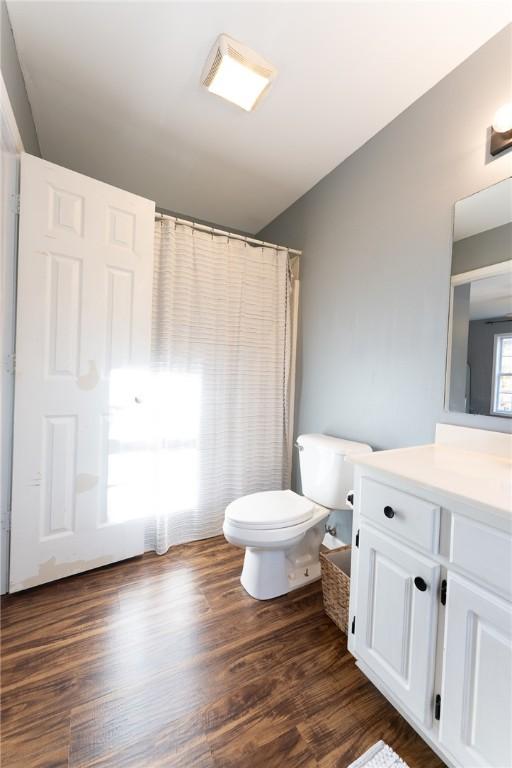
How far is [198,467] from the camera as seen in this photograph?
201cm

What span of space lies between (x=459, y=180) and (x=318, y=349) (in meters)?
1.09

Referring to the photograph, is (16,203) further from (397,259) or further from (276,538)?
(276,538)

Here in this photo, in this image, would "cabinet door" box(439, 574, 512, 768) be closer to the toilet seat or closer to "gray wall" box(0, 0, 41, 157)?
the toilet seat

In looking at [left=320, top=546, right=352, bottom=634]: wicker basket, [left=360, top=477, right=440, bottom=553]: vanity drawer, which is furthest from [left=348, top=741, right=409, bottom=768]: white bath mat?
[left=360, top=477, right=440, bottom=553]: vanity drawer

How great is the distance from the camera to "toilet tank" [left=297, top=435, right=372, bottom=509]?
1.58 metres

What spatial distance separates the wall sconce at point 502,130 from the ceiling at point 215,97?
35 centimetres

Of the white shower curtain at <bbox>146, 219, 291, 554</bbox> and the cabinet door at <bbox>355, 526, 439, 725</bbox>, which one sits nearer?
the cabinet door at <bbox>355, 526, 439, 725</bbox>

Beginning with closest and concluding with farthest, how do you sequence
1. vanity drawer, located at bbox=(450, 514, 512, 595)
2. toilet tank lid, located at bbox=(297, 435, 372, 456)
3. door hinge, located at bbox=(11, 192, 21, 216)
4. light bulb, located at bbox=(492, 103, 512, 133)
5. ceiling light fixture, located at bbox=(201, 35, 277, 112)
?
vanity drawer, located at bbox=(450, 514, 512, 595)
light bulb, located at bbox=(492, 103, 512, 133)
ceiling light fixture, located at bbox=(201, 35, 277, 112)
door hinge, located at bbox=(11, 192, 21, 216)
toilet tank lid, located at bbox=(297, 435, 372, 456)

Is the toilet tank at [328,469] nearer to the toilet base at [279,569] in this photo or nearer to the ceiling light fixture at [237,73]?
the toilet base at [279,569]

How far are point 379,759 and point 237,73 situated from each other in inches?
97.6

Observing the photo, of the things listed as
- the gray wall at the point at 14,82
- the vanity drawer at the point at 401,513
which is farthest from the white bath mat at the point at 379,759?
the gray wall at the point at 14,82

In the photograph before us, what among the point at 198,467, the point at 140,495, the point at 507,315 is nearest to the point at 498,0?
the point at 507,315

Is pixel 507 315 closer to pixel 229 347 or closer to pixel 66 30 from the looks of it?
pixel 229 347

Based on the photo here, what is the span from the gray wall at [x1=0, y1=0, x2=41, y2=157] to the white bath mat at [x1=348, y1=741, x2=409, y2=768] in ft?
8.27
